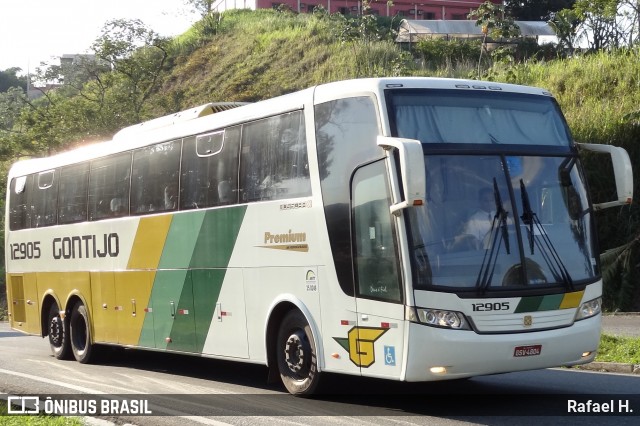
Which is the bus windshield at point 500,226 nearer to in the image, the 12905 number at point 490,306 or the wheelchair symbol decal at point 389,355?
the 12905 number at point 490,306

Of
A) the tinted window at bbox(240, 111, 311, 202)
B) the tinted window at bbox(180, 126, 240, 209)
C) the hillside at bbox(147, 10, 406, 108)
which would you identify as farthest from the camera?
the hillside at bbox(147, 10, 406, 108)

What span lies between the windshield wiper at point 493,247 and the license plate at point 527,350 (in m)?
0.65

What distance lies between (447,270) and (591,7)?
24.8 m

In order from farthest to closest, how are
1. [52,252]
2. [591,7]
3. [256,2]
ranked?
[256,2] → [591,7] → [52,252]

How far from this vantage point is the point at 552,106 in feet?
37.6

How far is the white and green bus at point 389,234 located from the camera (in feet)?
32.7

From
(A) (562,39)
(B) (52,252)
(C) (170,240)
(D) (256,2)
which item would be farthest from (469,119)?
(D) (256,2)

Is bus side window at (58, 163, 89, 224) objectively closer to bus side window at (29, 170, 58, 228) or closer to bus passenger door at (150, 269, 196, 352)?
bus side window at (29, 170, 58, 228)

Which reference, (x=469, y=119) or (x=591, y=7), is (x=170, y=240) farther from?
(x=591, y=7)

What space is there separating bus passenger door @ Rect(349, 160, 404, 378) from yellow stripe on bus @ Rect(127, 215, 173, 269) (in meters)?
5.06

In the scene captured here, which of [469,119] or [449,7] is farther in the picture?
[449,7]

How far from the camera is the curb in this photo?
44.9 feet

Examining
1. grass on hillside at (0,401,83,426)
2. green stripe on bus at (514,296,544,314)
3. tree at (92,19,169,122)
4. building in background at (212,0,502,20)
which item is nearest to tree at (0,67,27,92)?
building in background at (212,0,502,20)

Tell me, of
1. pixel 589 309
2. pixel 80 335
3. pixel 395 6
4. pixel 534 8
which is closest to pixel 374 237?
pixel 589 309
